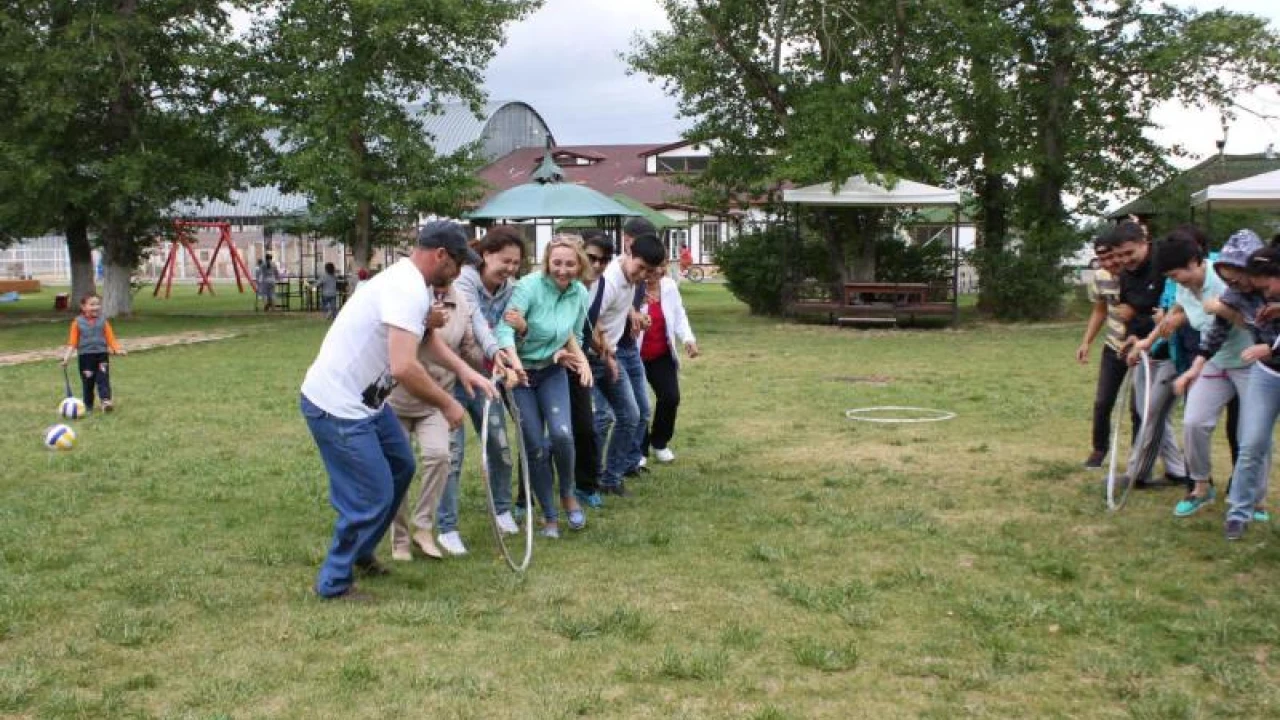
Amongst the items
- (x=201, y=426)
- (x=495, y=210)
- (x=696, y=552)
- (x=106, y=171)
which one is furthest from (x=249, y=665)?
(x=106, y=171)

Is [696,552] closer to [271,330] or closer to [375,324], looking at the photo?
[375,324]

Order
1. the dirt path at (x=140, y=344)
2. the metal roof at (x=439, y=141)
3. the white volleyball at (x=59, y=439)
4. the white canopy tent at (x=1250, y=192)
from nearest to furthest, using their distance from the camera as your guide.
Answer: the white volleyball at (x=59, y=439)
the dirt path at (x=140, y=344)
the white canopy tent at (x=1250, y=192)
the metal roof at (x=439, y=141)

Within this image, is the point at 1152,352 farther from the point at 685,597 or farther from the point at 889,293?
the point at 889,293

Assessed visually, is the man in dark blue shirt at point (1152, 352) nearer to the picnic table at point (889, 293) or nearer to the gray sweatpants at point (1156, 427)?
the gray sweatpants at point (1156, 427)

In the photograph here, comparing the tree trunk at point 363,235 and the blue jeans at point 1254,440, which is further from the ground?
the tree trunk at point 363,235

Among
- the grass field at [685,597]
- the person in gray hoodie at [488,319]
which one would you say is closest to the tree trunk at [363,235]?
the grass field at [685,597]

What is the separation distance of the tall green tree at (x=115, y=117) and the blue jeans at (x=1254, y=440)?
2296cm

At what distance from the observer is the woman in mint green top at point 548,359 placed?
6.85 metres

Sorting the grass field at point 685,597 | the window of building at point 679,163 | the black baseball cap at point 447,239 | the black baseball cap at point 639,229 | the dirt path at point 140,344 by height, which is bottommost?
the grass field at point 685,597

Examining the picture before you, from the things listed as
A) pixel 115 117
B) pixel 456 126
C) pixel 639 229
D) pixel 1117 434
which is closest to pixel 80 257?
pixel 115 117

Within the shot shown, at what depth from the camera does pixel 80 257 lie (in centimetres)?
3014

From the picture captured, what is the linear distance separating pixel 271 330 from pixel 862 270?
12781mm

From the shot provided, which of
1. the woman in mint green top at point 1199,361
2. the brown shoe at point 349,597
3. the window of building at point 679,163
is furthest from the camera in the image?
the window of building at point 679,163

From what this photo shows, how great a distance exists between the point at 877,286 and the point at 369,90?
40.4 ft
